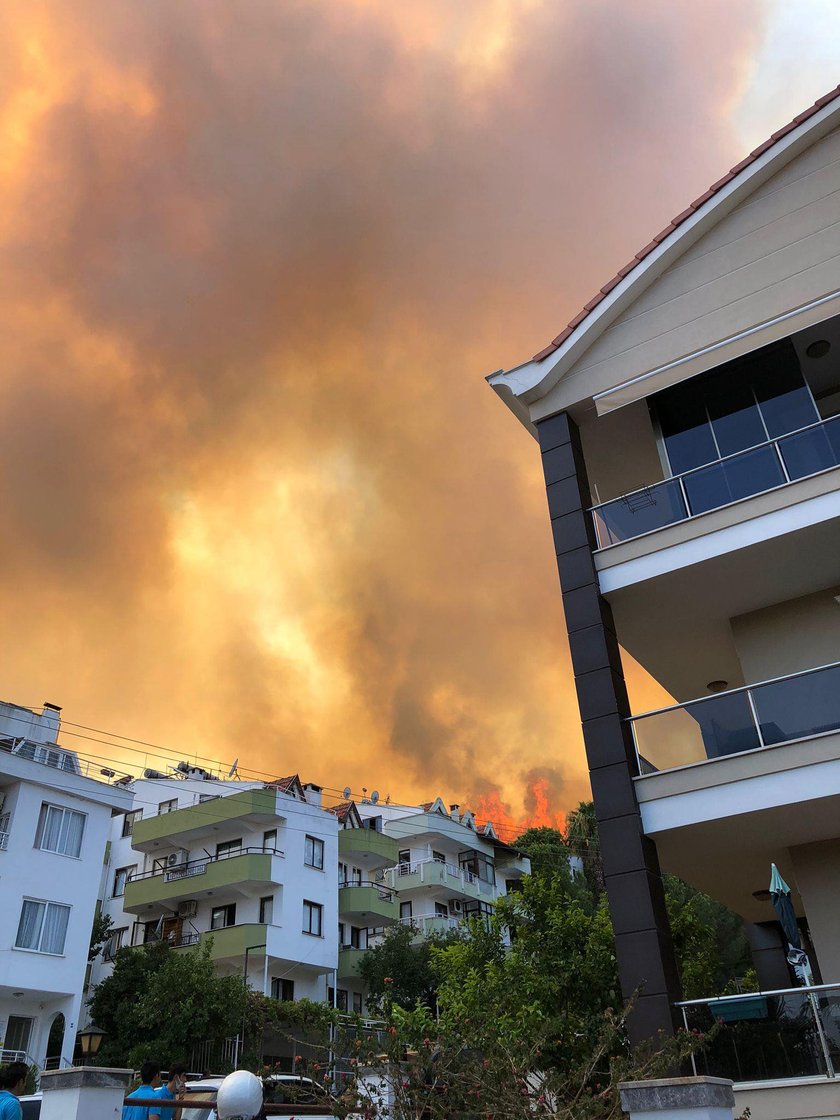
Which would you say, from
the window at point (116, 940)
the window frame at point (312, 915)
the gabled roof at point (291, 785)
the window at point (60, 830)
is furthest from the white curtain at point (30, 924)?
the gabled roof at point (291, 785)

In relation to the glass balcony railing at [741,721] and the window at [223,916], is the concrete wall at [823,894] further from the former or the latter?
the window at [223,916]

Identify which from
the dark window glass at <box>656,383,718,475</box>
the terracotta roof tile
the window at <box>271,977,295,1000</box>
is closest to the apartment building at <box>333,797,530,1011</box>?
the window at <box>271,977,295,1000</box>

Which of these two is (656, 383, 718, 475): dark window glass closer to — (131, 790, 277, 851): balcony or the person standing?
the person standing

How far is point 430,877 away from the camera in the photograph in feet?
141

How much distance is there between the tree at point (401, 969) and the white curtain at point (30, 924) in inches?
528

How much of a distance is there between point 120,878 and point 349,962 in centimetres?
1129

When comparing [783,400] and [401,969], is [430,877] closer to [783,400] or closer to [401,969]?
[401,969]

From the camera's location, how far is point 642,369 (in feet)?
48.0

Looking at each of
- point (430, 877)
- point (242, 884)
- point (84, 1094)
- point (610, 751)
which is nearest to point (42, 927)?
point (242, 884)

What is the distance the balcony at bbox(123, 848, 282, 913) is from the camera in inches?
1366

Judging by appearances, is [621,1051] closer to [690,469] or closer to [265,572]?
[690,469]

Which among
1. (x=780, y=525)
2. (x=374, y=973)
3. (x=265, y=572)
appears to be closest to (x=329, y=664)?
(x=265, y=572)

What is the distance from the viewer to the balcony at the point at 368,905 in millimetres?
38844

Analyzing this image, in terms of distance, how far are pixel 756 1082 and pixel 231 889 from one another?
29465mm
